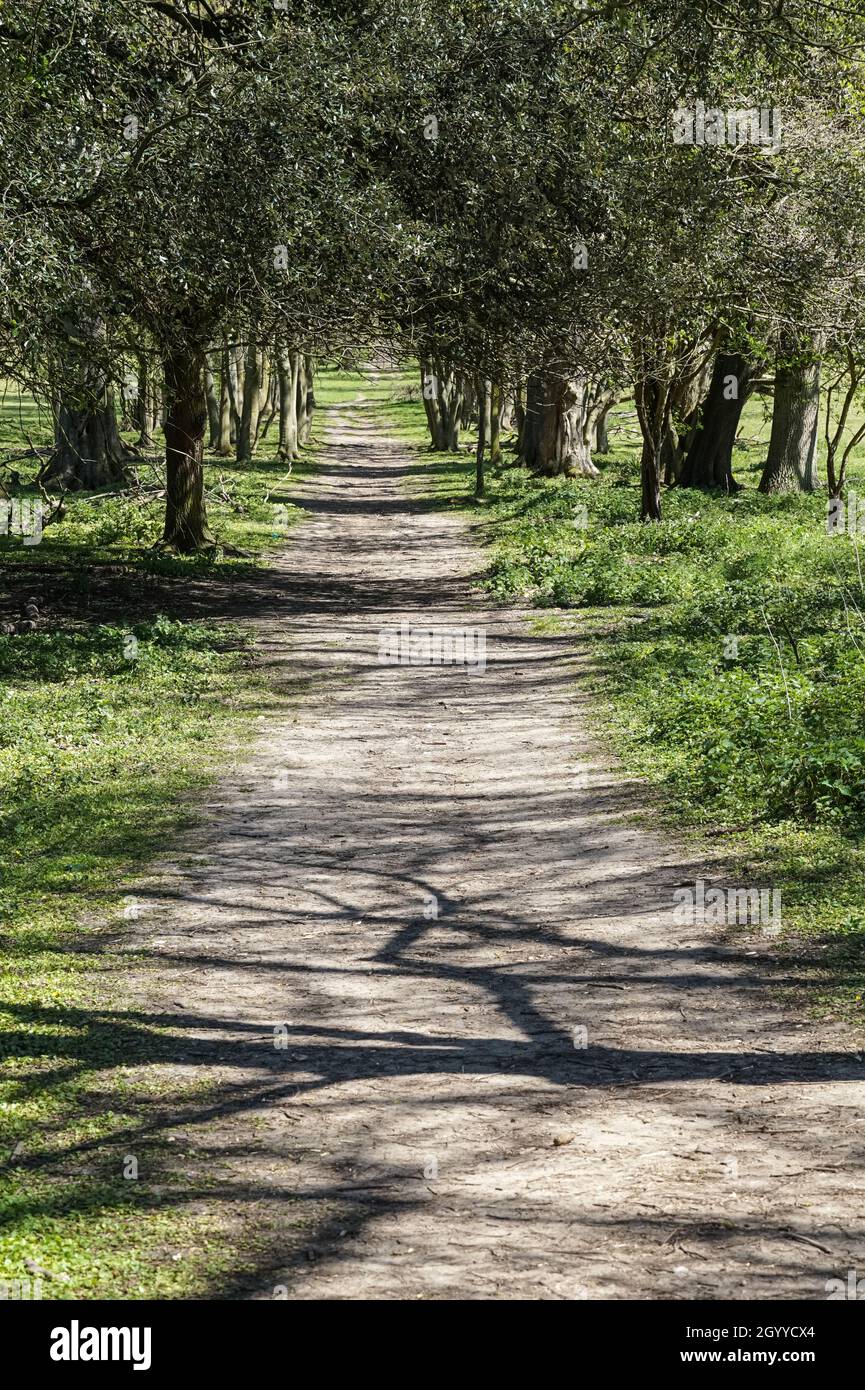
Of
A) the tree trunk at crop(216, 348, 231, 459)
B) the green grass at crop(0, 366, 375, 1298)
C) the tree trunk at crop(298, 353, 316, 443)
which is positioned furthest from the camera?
the tree trunk at crop(298, 353, 316, 443)

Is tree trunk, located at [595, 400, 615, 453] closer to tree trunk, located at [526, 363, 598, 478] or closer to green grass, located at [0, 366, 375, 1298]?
tree trunk, located at [526, 363, 598, 478]

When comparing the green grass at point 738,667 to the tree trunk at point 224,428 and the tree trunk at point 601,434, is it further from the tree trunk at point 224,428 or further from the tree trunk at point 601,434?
the tree trunk at point 601,434

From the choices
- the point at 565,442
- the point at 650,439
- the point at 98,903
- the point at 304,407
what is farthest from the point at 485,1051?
the point at 304,407

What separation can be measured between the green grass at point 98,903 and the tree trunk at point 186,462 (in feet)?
6.54

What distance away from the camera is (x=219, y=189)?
13.6 m

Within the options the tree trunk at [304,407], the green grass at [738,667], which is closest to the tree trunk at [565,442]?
the green grass at [738,667]

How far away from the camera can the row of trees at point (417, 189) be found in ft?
40.1

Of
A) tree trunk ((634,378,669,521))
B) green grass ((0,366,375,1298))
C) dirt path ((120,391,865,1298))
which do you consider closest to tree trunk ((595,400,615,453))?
tree trunk ((634,378,669,521))

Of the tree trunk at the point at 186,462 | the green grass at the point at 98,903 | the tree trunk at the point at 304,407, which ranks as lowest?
the green grass at the point at 98,903

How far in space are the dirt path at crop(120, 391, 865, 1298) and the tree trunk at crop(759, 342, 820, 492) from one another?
61.6 ft

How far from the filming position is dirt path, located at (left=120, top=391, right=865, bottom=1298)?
4293 millimetres

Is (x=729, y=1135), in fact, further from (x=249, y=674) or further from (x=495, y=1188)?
(x=249, y=674)

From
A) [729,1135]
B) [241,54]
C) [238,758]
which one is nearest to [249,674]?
[238,758]

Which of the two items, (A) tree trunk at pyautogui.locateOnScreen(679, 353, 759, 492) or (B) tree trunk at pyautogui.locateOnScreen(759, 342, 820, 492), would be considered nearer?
(B) tree trunk at pyautogui.locateOnScreen(759, 342, 820, 492)
